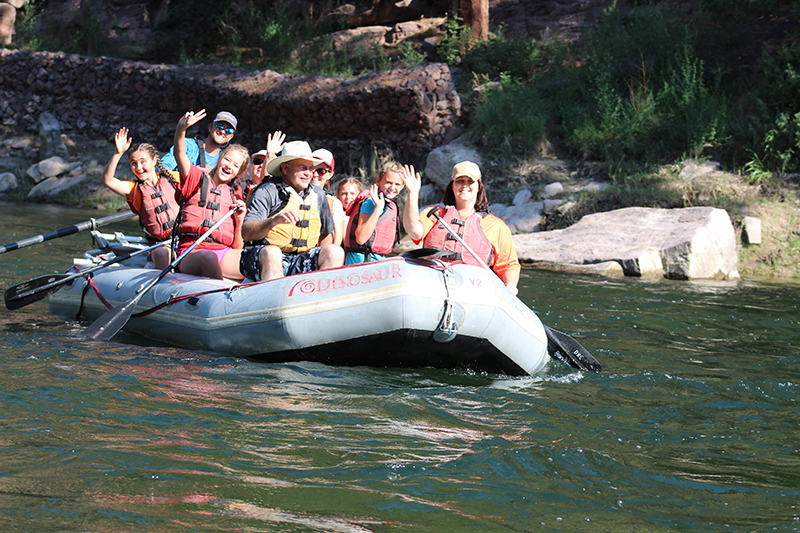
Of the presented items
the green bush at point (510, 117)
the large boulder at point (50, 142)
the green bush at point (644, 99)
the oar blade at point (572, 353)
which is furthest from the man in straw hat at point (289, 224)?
the large boulder at point (50, 142)

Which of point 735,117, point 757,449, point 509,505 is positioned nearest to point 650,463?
point 757,449

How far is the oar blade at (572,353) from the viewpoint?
15.3ft

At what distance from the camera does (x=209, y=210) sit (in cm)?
552

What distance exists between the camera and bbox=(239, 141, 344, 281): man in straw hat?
480 cm

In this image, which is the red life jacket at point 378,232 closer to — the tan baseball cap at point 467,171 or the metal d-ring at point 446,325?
the tan baseball cap at point 467,171

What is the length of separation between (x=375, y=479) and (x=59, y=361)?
2.33 m

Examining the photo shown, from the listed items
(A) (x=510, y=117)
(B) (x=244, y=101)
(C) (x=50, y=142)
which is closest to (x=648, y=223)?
(A) (x=510, y=117)

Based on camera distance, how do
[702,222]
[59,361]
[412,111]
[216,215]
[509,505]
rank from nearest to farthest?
[509,505] < [59,361] < [216,215] < [702,222] < [412,111]

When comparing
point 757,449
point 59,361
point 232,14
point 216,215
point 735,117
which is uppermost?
point 232,14

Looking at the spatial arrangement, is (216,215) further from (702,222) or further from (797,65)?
(797,65)

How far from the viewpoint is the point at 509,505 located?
2.69 metres

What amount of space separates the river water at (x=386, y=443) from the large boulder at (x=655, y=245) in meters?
3.50

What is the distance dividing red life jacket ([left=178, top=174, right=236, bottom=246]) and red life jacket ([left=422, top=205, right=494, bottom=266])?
1.58 meters

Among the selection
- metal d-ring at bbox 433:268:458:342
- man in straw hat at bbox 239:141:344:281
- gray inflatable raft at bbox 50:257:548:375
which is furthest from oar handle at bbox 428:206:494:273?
man in straw hat at bbox 239:141:344:281
